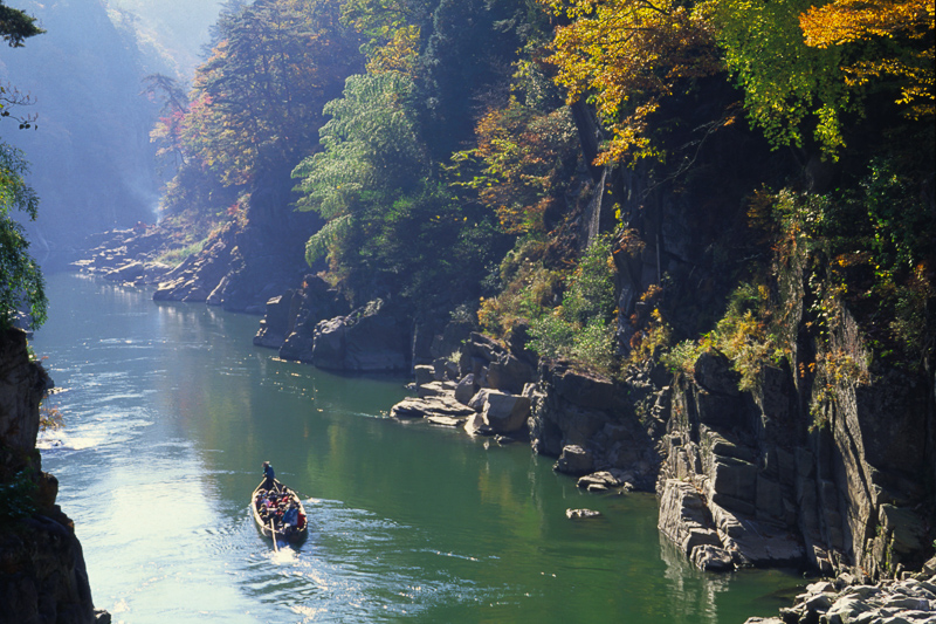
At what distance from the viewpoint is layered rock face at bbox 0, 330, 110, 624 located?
44.8 ft

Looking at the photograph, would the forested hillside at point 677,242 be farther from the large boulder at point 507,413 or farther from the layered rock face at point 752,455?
the large boulder at point 507,413

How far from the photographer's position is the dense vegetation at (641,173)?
21.0 m

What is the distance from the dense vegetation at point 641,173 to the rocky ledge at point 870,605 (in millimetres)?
5473

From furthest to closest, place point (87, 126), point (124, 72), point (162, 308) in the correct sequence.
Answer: point (124, 72) < point (87, 126) < point (162, 308)

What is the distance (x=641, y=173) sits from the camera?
108ft

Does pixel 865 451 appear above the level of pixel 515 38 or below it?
below

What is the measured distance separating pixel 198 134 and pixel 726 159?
86.0 m

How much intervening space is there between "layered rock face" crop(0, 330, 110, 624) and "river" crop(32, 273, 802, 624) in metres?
7.02

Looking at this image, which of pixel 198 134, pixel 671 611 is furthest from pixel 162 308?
pixel 671 611

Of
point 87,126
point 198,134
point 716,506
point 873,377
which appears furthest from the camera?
point 87,126

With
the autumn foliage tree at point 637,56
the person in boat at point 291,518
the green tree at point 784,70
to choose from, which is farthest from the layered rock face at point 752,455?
the person in boat at point 291,518

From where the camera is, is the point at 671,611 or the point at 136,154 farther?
the point at 136,154

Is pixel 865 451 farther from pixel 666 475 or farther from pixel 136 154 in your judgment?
pixel 136 154

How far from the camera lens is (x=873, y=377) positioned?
65.4 feet
